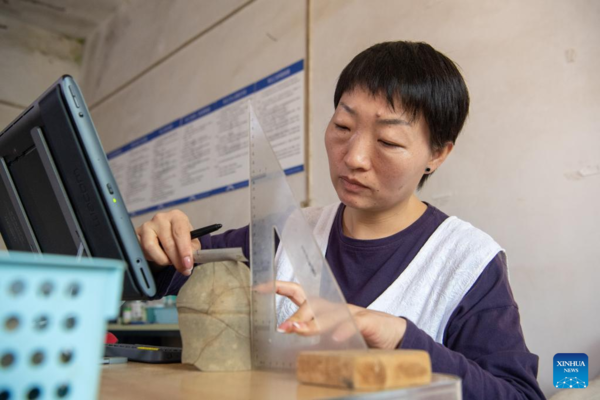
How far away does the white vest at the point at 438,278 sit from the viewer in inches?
39.0

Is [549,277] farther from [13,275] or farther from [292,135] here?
[13,275]

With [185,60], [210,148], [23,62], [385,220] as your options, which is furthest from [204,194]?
[23,62]

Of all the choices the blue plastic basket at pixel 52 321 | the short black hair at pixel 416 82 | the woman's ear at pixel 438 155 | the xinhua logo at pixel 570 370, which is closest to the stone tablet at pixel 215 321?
the blue plastic basket at pixel 52 321

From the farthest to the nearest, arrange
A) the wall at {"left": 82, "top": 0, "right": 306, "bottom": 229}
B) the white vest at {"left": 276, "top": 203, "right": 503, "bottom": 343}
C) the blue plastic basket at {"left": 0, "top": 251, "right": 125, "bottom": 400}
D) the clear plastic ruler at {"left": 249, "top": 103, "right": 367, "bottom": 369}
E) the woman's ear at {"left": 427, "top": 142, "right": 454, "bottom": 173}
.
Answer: the wall at {"left": 82, "top": 0, "right": 306, "bottom": 229}
the woman's ear at {"left": 427, "top": 142, "right": 454, "bottom": 173}
the white vest at {"left": 276, "top": 203, "right": 503, "bottom": 343}
the clear plastic ruler at {"left": 249, "top": 103, "right": 367, "bottom": 369}
the blue plastic basket at {"left": 0, "top": 251, "right": 125, "bottom": 400}

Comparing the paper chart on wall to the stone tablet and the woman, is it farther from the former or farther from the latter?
the stone tablet

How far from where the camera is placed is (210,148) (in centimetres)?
275

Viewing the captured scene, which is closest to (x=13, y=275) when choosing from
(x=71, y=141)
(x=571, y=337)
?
(x=71, y=141)

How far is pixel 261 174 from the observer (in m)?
0.74

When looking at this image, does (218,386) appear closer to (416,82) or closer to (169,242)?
(169,242)

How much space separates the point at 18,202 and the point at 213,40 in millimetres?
2239

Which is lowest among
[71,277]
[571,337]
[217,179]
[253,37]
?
[571,337]

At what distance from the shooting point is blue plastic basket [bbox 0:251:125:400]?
0.31m

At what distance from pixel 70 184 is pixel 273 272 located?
0.30m

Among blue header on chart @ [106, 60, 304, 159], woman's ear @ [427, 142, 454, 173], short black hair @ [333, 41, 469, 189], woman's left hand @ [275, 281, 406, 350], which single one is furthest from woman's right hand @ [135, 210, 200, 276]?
blue header on chart @ [106, 60, 304, 159]
